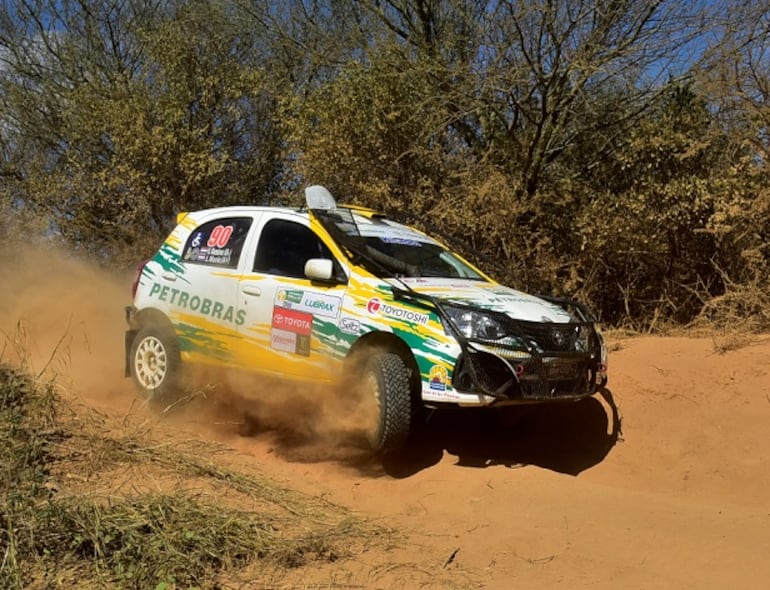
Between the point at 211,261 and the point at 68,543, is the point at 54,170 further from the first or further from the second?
the point at 68,543

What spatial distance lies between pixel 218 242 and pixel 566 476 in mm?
4061

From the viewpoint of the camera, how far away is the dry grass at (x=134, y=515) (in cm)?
393

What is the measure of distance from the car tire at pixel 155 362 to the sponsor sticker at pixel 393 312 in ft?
8.29

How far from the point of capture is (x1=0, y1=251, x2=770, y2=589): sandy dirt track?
4504mm

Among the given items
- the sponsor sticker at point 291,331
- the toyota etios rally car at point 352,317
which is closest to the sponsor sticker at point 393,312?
the toyota etios rally car at point 352,317

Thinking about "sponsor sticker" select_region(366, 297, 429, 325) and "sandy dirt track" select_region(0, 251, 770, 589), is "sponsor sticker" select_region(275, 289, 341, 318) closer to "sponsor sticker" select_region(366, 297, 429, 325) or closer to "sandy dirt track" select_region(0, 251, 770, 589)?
"sponsor sticker" select_region(366, 297, 429, 325)

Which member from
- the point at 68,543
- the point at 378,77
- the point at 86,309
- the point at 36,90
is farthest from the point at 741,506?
the point at 36,90

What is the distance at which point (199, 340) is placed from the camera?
7570 millimetres

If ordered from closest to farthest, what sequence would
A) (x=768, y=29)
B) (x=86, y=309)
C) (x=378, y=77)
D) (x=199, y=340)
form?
(x=199, y=340) → (x=768, y=29) → (x=378, y=77) → (x=86, y=309)

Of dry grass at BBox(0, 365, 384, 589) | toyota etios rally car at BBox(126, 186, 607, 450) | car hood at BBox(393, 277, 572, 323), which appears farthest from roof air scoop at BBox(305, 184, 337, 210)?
dry grass at BBox(0, 365, 384, 589)

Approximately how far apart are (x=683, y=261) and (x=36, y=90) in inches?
657

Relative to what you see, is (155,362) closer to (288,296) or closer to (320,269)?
(288,296)

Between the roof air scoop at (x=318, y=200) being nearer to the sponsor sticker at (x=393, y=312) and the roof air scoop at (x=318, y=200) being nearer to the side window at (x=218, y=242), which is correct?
the side window at (x=218, y=242)

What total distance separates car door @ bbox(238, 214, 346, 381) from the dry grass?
3.51 ft
